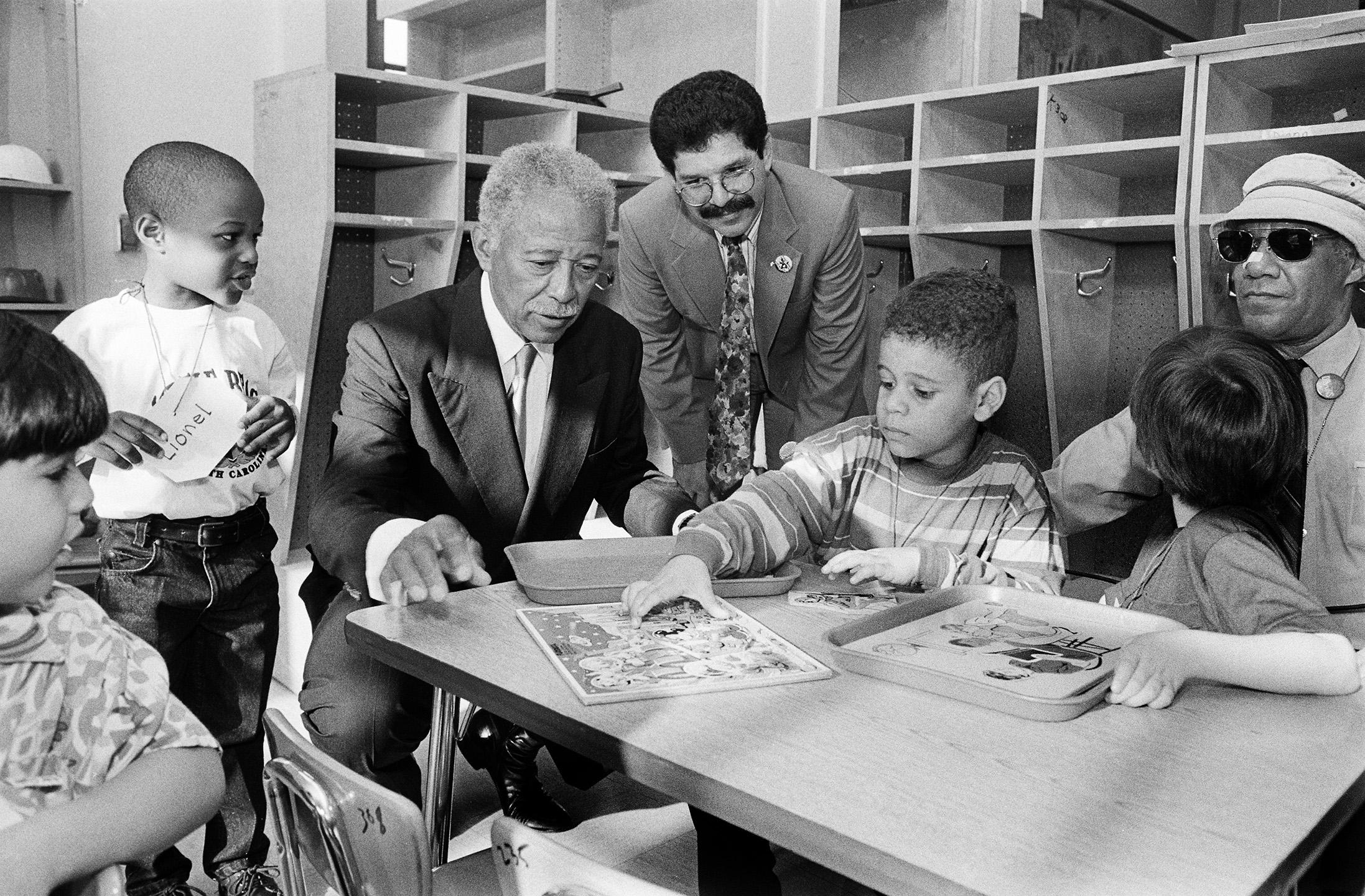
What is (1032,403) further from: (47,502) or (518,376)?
(47,502)

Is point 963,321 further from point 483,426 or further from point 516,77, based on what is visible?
point 516,77

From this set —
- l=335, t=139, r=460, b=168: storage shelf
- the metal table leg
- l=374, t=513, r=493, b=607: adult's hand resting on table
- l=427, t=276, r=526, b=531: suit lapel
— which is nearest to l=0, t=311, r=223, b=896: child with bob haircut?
l=374, t=513, r=493, b=607: adult's hand resting on table

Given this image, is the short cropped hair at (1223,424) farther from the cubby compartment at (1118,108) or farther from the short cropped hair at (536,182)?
the cubby compartment at (1118,108)

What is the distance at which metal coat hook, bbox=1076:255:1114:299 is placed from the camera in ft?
12.9

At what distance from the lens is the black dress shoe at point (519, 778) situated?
2.47 meters

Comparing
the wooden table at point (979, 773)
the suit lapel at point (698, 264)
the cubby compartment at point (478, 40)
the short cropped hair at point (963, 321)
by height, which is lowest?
the wooden table at point (979, 773)

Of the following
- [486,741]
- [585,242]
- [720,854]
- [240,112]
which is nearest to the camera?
[720,854]

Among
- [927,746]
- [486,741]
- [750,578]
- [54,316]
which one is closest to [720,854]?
[927,746]

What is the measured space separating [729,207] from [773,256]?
1.09 ft

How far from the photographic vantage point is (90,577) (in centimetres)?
347

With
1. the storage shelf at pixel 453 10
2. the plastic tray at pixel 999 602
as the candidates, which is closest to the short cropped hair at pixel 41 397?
the plastic tray at pixel 999 602

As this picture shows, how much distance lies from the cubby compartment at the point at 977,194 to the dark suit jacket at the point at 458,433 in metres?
2.21

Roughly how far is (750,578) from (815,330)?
159 cm

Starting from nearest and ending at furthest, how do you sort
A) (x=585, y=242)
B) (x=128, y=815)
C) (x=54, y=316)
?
(x=128, y=815) < (x=585, y=242) < (x=54, y=316)
